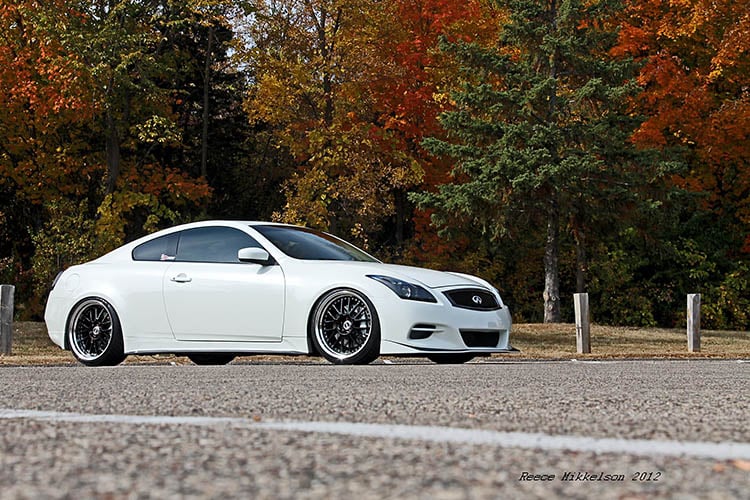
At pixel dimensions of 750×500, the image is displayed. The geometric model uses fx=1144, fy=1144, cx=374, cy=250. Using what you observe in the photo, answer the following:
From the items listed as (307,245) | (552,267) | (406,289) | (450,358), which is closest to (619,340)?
(552,267)

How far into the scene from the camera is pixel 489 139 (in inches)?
1132

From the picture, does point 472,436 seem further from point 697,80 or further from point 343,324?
point 697,80

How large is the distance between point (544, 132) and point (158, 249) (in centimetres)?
1681

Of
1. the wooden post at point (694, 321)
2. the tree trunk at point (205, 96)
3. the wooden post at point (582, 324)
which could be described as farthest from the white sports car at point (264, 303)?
the tree trunk at point (205, 96)

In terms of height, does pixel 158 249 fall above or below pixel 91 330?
above

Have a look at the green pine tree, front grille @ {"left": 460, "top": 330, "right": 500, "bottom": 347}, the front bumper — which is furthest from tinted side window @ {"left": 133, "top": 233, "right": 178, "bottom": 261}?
the green pine tree

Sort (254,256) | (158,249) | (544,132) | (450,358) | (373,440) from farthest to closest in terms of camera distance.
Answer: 1. (544,132)
2. (158,249)
3. (450,358)
4. (254,256)
5. (373,440)

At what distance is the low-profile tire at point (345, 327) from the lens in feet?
35.4

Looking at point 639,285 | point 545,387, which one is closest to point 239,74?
point 639,285

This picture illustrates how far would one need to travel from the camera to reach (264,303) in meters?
11.3

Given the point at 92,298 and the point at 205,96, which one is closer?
the point at 92,298

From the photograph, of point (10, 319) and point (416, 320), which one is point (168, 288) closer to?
point (416, 320)

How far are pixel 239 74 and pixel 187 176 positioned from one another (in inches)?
176

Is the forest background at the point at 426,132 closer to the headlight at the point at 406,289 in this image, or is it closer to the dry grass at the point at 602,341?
the dry grass at the point at 602,341
